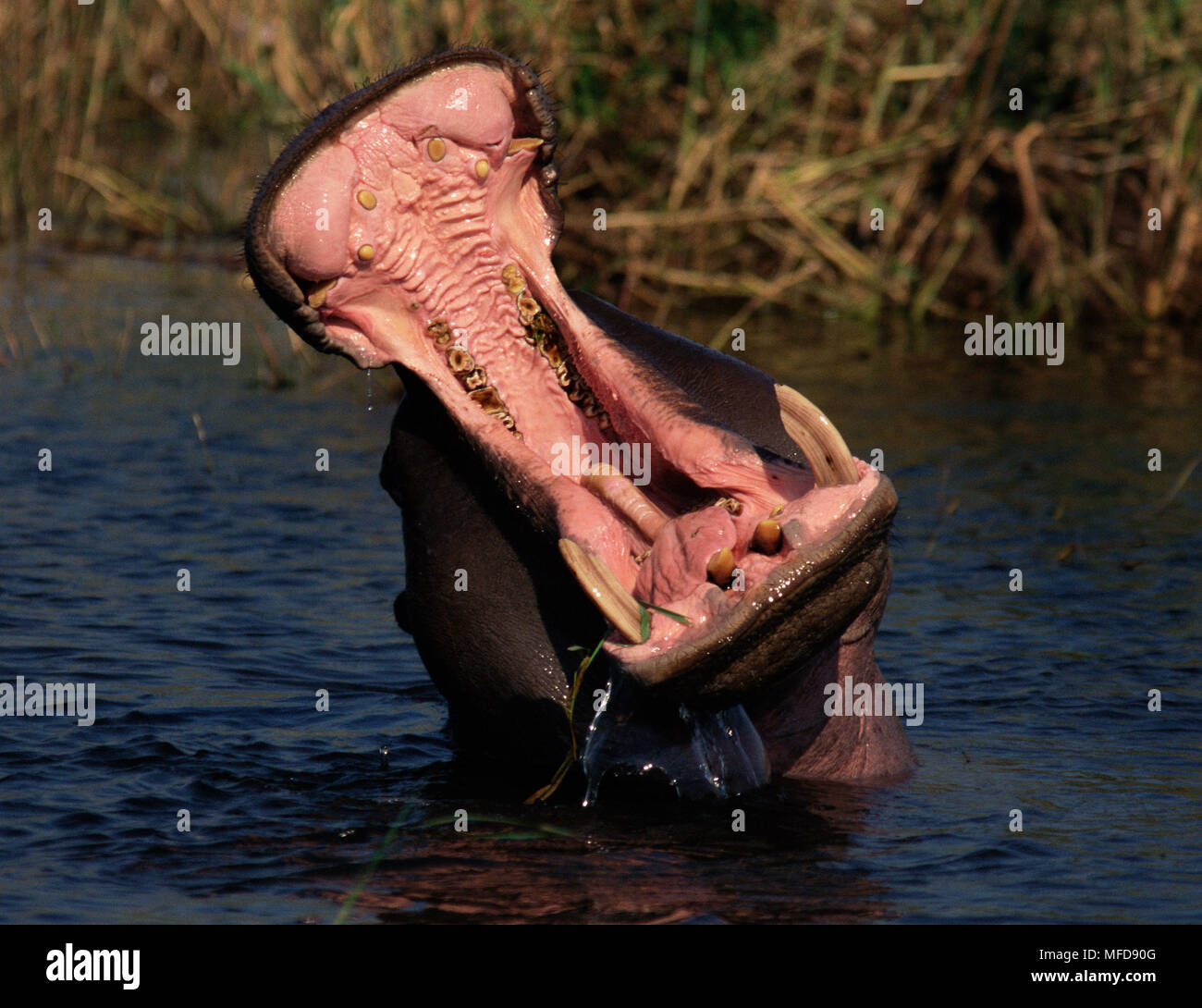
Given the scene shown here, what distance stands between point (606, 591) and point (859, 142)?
8.22 m

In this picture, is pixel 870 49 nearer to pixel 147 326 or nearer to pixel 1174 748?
pixel 147 326

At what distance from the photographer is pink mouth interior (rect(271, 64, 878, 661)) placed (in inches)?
155

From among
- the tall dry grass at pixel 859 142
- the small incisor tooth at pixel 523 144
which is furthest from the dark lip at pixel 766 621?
the tall dry grass at pixel 859 142

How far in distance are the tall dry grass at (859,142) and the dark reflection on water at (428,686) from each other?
155 cm

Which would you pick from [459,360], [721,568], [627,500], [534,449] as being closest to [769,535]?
[721,568]

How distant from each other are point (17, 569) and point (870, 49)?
22.8ft

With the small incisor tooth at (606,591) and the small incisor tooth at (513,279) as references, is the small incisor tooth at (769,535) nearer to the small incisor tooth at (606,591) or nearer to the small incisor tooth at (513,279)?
the small incisor tooth at (606,591)

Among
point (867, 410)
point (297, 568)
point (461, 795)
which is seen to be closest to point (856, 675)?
point (461, 795)

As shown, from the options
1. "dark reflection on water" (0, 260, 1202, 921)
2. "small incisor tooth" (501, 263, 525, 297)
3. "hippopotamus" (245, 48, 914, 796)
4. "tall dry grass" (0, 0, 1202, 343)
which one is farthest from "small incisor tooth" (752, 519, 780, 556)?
"tall dry grass" (0, 0, 1202, 343)

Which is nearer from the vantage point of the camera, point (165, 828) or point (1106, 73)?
point (165, 828)

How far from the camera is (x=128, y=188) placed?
13.1 m

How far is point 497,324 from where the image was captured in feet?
14.2

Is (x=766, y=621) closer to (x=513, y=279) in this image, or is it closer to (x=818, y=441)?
(x=818, y=441)

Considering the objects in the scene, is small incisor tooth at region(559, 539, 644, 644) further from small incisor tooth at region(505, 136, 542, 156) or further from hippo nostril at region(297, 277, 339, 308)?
Result: small incisor tooth at region(505, 136, 542, 156)
